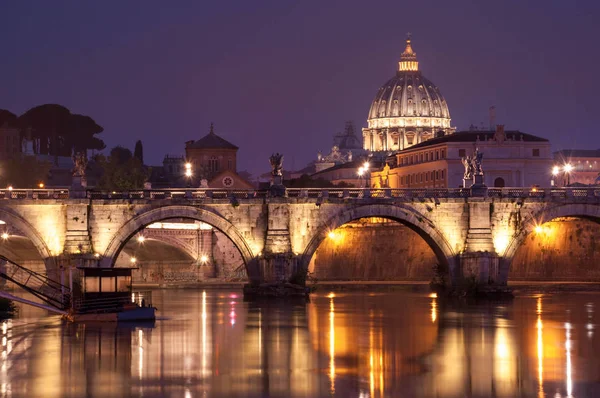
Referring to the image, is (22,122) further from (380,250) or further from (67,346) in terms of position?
(67,346)

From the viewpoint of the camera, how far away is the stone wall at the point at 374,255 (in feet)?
355

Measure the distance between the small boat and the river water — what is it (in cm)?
101

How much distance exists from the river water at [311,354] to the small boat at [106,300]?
1.01 m

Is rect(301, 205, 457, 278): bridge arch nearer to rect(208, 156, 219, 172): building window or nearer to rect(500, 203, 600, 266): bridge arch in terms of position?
rect(500, 203, 600, 266): bridge arch

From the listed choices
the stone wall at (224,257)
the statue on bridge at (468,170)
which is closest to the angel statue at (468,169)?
the statue on bridge at (468,170)

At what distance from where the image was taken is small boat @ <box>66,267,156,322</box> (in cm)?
5947

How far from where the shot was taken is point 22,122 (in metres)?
175

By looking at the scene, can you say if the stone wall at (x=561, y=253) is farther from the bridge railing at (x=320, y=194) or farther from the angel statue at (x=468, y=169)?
the angel statue at (x=468, y=169)

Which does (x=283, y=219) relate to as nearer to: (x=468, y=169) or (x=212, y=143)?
(x=468, y=169)

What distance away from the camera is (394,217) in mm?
81188

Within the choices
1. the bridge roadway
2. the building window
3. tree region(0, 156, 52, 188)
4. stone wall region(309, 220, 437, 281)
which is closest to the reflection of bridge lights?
the bridge roadway

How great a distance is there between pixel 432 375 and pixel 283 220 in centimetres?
3674

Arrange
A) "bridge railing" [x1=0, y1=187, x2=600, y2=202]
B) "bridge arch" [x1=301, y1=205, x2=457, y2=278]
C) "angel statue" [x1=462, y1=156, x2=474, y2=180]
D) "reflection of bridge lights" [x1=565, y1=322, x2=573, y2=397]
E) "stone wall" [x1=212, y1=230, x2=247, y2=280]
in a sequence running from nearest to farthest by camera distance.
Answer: "reflection of bridge lights" [x1=565, y1=322, x2=573, y2=397], "bridge railing" [x1=0, y1=187, x2=600, y2=202], "bridge arch" [x1=301, y1=205, x2=457, y2=278], "angel statue" [x1=462, y1=156, x2=474, y2=180], "stone wall" [x1=212, y1=230, x2=247, y2=280]

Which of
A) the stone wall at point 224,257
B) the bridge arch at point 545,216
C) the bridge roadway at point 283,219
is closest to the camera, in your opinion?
the bridge roadway at point 283,219
